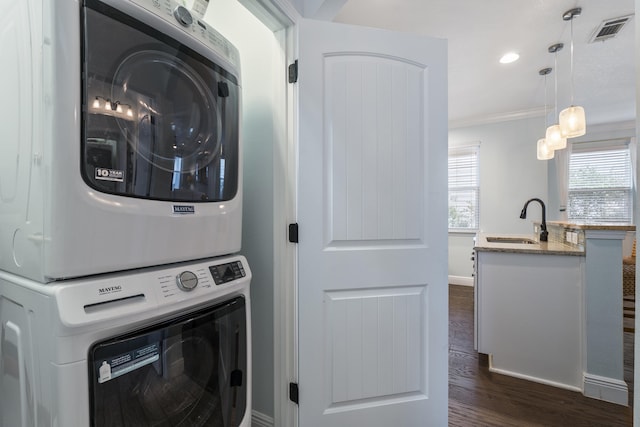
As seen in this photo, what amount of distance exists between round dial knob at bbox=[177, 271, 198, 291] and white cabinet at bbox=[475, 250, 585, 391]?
2.08 metres

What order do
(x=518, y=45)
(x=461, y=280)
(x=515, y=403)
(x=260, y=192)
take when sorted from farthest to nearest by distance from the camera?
(x=461, y=280)
(x=518, y=45)
(x=515, y=403)
(x=260, y=192)

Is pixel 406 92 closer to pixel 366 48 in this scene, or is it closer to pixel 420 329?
pixel 366 48

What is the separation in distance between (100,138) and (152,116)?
0.16 meters

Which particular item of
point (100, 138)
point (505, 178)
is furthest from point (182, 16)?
point (505, 178)

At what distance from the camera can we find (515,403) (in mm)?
1810

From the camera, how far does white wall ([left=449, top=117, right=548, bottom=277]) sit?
170 inches

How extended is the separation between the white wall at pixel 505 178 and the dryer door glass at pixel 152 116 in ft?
15.2

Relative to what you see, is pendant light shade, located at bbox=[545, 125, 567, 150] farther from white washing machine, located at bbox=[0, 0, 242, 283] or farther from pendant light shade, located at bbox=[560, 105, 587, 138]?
white washing machine, located at bbox=[0, 0, 242, 283]

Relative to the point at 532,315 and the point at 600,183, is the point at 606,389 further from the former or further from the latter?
the point at 600,183

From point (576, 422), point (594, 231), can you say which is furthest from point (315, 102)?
point (576, 422)

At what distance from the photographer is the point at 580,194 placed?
16.1ft

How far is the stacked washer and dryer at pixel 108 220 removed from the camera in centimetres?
62

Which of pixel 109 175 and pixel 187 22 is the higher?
pixel 187 22

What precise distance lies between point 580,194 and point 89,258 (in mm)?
6529
